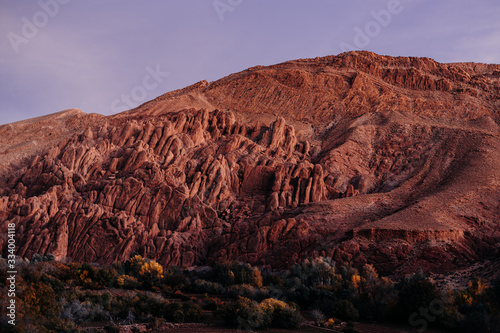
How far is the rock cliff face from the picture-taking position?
5147 centimetres

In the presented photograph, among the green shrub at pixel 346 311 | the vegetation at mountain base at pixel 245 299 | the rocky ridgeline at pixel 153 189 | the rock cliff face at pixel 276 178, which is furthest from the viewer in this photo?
the rocky ridgeline at pixel 153 189

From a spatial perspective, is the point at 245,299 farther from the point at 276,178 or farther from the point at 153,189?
the point at 276,178

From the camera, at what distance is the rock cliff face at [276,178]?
51469mm

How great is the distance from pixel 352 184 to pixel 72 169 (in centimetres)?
3180

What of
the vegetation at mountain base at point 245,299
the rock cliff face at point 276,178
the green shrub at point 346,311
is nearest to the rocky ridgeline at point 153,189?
the rock cliff face at point 276,178

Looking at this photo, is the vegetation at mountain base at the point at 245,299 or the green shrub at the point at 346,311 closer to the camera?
the vegetation at mountain base at the point at 245,299

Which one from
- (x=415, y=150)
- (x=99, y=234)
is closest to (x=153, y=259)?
(x=99, y=234)

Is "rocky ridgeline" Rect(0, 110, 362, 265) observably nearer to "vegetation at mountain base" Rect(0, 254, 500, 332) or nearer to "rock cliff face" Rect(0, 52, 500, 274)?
"rock cliff face" Rect(0, 52, 500, 274)

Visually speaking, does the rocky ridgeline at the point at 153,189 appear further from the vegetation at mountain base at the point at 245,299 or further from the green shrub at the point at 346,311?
the green shrub at the point at 346,311

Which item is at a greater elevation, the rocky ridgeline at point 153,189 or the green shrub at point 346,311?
the rocky ridgeline at point 153,189

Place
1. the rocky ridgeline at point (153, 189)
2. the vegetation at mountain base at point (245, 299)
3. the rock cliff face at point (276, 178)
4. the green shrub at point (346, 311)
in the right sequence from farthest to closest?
the rocky ridgeline at point (153, 189)
the rock cliff face at point (276, 178)
the green shrub at point (346, 311)
the vegetation at mountain base at point (245, 299)

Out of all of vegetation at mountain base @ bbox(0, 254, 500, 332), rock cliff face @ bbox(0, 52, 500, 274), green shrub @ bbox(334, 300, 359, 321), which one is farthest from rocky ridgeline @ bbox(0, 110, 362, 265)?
green shrub @ bbox(334, 300, 359, 321)

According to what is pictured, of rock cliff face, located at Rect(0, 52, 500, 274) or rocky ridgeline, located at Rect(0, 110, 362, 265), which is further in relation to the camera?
rocky ridgeline, located at Rect(0, 110, 362, 265)

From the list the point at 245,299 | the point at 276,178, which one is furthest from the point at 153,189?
the point at 245,299
